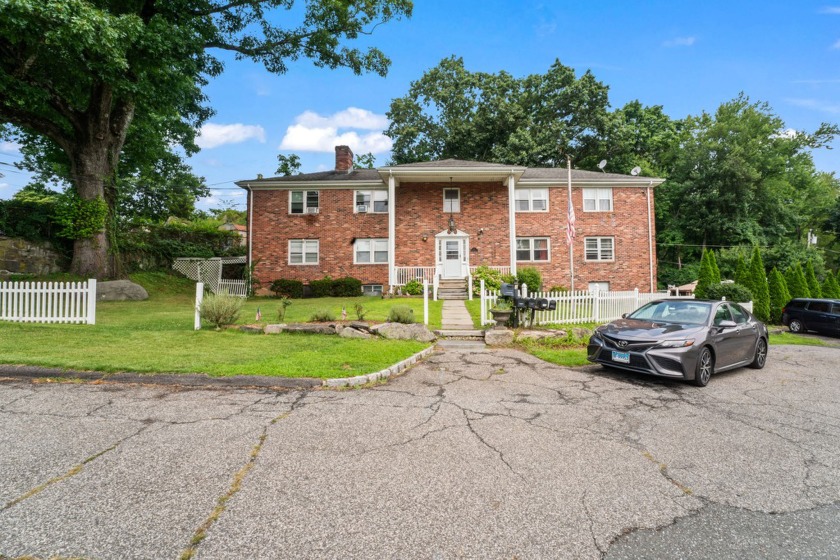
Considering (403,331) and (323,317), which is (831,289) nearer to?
(403,331)

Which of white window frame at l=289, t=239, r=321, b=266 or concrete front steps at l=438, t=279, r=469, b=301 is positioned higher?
white window frame at l=289, t=239, r=321, b=266

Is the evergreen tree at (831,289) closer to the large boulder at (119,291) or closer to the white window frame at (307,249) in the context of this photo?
the white window frame at (307,249)

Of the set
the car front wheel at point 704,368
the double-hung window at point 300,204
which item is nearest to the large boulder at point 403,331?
the car front wheel at point 704,368

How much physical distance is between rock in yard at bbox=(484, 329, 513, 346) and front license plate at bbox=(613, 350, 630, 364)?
123 inches

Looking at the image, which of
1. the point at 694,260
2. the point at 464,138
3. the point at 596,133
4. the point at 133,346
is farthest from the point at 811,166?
the point at 133,346

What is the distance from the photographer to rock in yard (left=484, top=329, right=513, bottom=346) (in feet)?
32.4

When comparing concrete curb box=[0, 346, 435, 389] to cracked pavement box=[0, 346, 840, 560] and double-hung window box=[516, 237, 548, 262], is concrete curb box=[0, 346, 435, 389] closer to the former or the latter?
cracked pavement box=[0, 346, 840, 560]

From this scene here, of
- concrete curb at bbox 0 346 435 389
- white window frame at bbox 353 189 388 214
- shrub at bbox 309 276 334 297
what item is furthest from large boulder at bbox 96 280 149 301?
concrete curb at bbox 0 346 435 389

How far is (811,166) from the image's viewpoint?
34062mm

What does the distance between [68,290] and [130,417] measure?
315 inches

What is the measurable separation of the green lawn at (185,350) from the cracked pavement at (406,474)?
0.71m

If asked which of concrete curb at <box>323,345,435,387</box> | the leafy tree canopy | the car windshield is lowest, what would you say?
concrete curb at <box>323,345,435,387</box>

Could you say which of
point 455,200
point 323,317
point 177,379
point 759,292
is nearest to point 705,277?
point 759,292

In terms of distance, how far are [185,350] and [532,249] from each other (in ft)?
62.5
